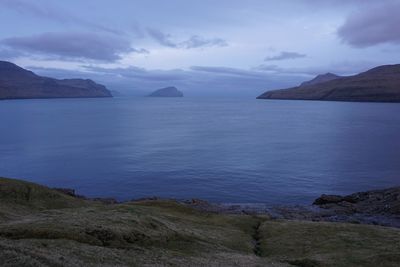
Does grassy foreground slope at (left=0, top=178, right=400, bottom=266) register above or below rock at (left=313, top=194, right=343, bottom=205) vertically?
above

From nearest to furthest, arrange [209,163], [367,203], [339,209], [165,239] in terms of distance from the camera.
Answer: [165,239]
[339,209]
[367,203]
[209,163]

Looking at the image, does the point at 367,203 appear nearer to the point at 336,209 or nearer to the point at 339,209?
the point at 339,209

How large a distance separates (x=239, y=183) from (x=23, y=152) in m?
70.3

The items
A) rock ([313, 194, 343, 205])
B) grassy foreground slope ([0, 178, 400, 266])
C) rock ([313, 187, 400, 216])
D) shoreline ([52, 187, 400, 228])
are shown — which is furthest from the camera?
rock ([313, 194, 343, 205])

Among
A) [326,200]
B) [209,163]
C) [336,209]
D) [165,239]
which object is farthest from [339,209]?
[209,163]

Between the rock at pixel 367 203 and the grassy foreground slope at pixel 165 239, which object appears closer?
the grassy foreground slope at pixel 165 239

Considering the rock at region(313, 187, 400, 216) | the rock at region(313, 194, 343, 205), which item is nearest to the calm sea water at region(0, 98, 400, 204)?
the rock at region(313, 194, 343, 205)

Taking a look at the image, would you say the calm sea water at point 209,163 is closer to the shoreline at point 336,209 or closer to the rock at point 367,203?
the shoreline at point 336,209

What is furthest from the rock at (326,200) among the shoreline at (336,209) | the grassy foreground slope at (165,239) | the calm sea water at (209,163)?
the grassy foreground slope at (165,239)

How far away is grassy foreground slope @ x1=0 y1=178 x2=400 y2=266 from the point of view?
27625 mm

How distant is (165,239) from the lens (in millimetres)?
36719

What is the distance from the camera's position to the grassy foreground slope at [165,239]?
27625mm

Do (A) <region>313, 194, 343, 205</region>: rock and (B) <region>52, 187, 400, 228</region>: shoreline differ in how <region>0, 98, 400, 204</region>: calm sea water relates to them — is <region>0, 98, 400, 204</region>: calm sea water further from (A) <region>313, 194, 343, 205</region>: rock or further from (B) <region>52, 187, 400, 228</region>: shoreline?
(B) <region>52, 187, 400, 228</region>: shoreline

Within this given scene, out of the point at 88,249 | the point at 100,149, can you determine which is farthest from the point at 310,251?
the point at 100,149
